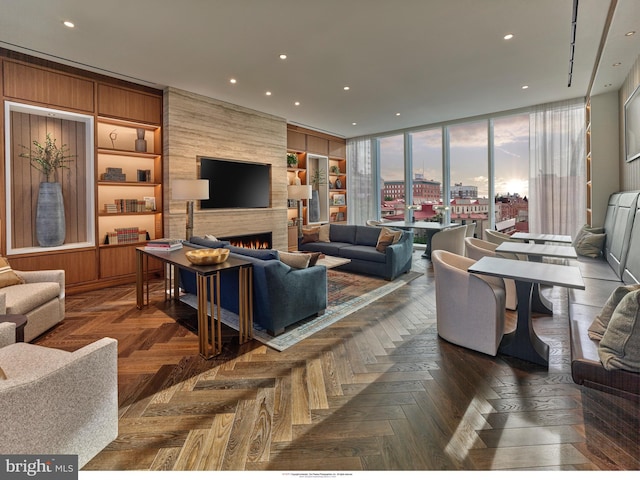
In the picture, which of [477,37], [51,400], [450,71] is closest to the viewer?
[51,400]

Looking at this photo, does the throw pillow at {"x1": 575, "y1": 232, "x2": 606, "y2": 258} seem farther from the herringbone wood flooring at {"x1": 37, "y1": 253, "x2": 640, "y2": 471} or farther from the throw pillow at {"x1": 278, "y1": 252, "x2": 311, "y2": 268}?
the throw pillow at {"x1": 278, "y1": 252, "x2": 311, "y2": 268}

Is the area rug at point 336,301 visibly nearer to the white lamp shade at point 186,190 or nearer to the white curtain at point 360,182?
the white lamp shade at point 186,190

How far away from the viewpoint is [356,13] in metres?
2.99

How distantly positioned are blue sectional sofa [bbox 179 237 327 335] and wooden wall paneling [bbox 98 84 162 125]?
2750mm

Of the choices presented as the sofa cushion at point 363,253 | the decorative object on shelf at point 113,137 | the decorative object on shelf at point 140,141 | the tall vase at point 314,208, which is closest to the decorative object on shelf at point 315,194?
the tall vase at point 314,208

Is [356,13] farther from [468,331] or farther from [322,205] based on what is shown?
[322,205]

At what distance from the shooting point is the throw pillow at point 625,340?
1563 mm

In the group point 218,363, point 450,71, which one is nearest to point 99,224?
point 218,363

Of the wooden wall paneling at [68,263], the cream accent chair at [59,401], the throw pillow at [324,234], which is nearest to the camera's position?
the cream accent chair at [59,401]

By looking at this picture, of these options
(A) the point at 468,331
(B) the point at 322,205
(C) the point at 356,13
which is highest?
(C) the point at 356,13

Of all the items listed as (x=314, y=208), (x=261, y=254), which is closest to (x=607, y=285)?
(x=261, y=254)

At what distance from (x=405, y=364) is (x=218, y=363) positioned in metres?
1.38

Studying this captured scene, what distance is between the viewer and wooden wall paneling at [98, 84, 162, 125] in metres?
4.48

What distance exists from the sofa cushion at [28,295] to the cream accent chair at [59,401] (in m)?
1.18
